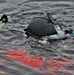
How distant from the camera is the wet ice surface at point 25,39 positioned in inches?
291

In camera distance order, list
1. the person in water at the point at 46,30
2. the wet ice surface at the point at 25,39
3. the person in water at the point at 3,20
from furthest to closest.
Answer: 1. the person in water at the point at 3,20
2. the person in water at the point at 46,30
3. the wet ice surface at the point at 25,39

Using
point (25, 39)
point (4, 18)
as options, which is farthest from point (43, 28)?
point (4, 18)

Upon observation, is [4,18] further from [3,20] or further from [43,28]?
[43,28]

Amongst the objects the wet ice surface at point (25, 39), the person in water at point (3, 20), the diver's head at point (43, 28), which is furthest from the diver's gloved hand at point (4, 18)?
the diver's head at point (43, 28)

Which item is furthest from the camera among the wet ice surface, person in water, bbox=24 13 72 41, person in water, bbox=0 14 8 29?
person in water, bbox=0 14 8 29

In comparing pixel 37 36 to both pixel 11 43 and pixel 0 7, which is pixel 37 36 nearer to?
pixel 11 43

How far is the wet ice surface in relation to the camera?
7.39m

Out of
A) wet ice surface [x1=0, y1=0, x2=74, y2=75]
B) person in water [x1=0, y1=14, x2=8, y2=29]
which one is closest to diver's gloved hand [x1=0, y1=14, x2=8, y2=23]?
person in water [x1=0, y1=14, x2=8, y2=29]

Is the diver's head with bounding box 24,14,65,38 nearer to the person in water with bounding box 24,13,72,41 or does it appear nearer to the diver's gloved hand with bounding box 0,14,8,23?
the person in water with bounding box 24,13,72,41

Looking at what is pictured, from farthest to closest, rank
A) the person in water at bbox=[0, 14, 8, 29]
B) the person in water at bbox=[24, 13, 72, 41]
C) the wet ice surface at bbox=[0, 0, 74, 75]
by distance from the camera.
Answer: the person in water at bbox=[0, 14, 8, 29], the person in water at bbox=[24, 13, 72, 41], the wet ice surface at bbox=[0, 0, 74, 75]

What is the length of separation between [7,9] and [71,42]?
186 inches

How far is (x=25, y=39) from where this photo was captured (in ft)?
30.2

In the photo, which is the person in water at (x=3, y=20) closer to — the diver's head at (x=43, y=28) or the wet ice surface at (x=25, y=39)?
the wet ice surface at (x=25, y=39)

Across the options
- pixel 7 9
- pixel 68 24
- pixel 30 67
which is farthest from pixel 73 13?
pixel 30 67
